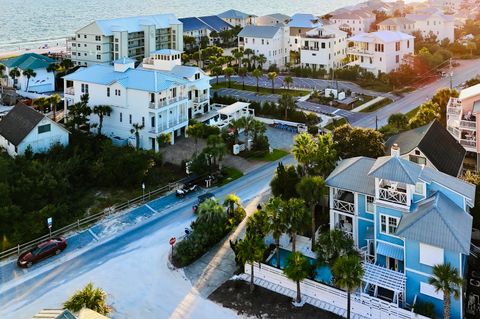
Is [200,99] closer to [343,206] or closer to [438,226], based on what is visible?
[343,206]

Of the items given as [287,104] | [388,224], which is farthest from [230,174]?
[388,224]

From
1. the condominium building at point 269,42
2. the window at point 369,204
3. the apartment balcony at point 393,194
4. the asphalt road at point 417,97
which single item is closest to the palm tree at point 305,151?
the window at point 369,204

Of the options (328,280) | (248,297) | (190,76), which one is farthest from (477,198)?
(190,76)

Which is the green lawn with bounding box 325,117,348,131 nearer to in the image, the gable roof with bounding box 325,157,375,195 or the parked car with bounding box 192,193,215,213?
the parked car with bounding box 192,193,215,213

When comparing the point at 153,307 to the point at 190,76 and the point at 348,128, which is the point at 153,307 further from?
the point at 190,76

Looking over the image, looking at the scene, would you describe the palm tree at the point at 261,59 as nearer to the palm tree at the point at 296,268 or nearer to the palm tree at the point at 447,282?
the palm tree at the point at 296,268

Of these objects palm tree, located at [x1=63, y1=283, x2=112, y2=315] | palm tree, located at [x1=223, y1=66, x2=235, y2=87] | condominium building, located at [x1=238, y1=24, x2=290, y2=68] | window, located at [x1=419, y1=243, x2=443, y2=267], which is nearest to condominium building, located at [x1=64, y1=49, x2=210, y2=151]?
palm tree, located at [x1=223, y1=66, x2=235, y2=87]
